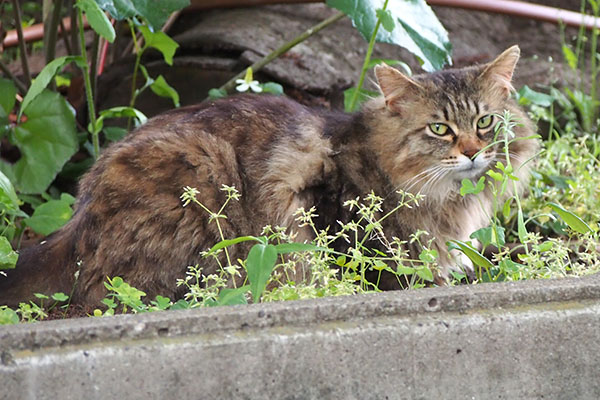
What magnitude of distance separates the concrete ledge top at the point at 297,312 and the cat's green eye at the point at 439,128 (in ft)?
3.51

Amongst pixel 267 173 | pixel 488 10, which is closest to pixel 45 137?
pixel 267 173

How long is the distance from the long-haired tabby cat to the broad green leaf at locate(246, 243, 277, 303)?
2.87ft

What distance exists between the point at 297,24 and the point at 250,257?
2.97 metres

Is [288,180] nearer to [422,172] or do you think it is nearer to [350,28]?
[422,172]

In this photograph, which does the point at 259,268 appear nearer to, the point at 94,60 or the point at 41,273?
the point at 41,273

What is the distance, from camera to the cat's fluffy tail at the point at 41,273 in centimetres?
287

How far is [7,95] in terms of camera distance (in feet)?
12.6

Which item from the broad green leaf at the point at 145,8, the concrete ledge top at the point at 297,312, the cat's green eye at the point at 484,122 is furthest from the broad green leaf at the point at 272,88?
the concrete ledge top at the point at 297,312

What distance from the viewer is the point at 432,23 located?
3523 mm

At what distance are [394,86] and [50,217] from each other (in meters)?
1.45

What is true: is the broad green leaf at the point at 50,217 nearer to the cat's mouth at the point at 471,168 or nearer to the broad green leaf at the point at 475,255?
the cat's mouth at the point at 471,168

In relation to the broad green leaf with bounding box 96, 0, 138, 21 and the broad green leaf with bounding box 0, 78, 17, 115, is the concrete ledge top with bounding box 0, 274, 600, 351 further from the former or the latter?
the broad green leaf with bounding box 0, 78, 17, 115

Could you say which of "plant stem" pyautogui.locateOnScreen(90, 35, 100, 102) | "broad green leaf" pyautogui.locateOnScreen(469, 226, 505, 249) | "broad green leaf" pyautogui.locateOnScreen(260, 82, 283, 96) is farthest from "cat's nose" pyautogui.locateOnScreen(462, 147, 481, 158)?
"plant stem" pyautogui.locateOnScreen(90, 35, 100, 102)

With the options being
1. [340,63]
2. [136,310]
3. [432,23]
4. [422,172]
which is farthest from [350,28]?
[136,310]
